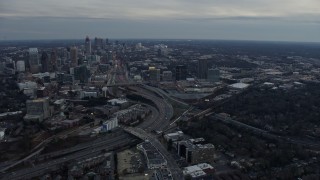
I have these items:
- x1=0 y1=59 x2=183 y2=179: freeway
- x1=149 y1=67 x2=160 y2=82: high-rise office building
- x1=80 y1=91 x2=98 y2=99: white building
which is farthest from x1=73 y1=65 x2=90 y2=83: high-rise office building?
x1=0 y1=59 x2=183 y2=179: freeway

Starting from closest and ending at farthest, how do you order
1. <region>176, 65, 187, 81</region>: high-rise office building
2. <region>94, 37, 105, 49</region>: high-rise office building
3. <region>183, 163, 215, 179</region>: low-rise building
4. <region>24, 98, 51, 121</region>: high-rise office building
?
<region>183, 163, 215, 179</region>: low-rise building, <region>24, 98, 51, 121</region>: high-rise office building, <region>176, 65, 187, 81</region>: high-rise office building, <region>94, 37, 105, 49</region>: high-rise office building

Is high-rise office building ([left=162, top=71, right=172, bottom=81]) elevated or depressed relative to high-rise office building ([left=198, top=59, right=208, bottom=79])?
depressed

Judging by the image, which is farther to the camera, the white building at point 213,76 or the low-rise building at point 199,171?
the white building at point 213,76

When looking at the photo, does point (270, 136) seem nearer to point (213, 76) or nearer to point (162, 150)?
point (162, 150)

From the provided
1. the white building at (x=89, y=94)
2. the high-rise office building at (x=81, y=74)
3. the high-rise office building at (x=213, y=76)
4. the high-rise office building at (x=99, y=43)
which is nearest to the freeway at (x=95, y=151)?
the white building at (x=89, y=94)

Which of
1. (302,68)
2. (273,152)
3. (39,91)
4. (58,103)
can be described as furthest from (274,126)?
(302,68)

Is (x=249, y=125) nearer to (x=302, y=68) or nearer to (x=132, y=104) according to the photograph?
(x=132, y=104)

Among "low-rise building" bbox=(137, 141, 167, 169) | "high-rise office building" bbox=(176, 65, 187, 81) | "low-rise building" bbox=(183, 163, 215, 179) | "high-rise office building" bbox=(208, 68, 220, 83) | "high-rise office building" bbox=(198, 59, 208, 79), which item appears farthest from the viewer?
"high-rise office building" bbox=(198, 59, 208, 79)

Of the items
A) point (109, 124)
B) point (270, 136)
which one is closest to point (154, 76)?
point (109, 124)

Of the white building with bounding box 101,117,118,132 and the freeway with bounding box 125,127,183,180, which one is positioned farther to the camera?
the white building with bounding box 101,117,118,132

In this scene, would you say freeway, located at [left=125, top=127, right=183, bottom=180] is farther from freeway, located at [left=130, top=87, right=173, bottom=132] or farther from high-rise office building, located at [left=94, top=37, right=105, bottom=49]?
high-rise office building, located at [left=94, top=37, right=105, bottom=49]

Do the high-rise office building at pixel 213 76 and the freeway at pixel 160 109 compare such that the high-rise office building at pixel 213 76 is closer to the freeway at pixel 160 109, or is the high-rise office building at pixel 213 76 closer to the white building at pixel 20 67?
the freeway at pixel 160 109

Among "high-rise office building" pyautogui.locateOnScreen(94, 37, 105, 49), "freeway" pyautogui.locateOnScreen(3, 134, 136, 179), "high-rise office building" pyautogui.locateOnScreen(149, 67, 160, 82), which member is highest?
"high-rise office building" pyautogui.locateOnScreen(94, 37, 105, 49)
